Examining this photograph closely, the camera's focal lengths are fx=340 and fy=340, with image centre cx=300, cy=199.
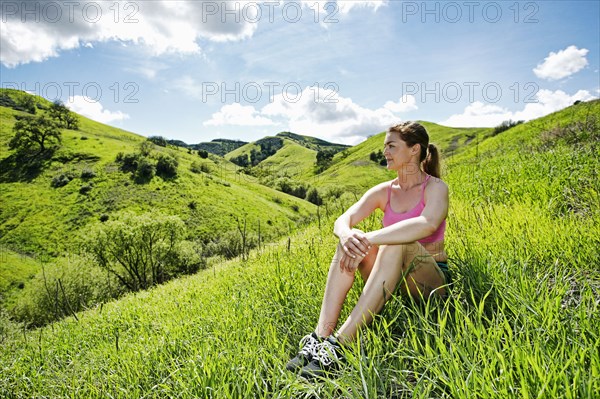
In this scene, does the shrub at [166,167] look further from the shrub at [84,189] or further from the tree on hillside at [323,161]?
the tree on hillside at [323,161]

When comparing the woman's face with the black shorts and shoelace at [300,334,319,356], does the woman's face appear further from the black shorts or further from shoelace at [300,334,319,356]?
shoelace at [300,334,319,356]

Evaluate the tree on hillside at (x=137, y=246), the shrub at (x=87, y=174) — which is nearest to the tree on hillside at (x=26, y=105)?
the shrub at (x=87, y=174)

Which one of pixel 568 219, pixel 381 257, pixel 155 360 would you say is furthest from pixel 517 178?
pixel 155 360

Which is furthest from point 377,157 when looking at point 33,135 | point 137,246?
point 33,135

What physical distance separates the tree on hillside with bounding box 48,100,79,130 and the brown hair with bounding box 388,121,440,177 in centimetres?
16209

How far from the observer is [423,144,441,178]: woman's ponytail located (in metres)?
3.96

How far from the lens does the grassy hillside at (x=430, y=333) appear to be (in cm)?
190

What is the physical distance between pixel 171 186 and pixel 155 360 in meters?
99.2

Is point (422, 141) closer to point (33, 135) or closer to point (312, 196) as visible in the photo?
point (312, 196)

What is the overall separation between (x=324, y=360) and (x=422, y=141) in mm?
2582

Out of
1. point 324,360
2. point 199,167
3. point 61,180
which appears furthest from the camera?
point 199,167

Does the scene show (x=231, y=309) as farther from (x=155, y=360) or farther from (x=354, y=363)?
(x=354, y=363)

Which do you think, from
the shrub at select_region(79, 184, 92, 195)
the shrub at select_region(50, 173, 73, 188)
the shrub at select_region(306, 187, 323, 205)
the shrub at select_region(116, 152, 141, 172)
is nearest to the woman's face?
the shrub at select_region(79, 184, 92, 195)

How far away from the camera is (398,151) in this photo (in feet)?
12.5
